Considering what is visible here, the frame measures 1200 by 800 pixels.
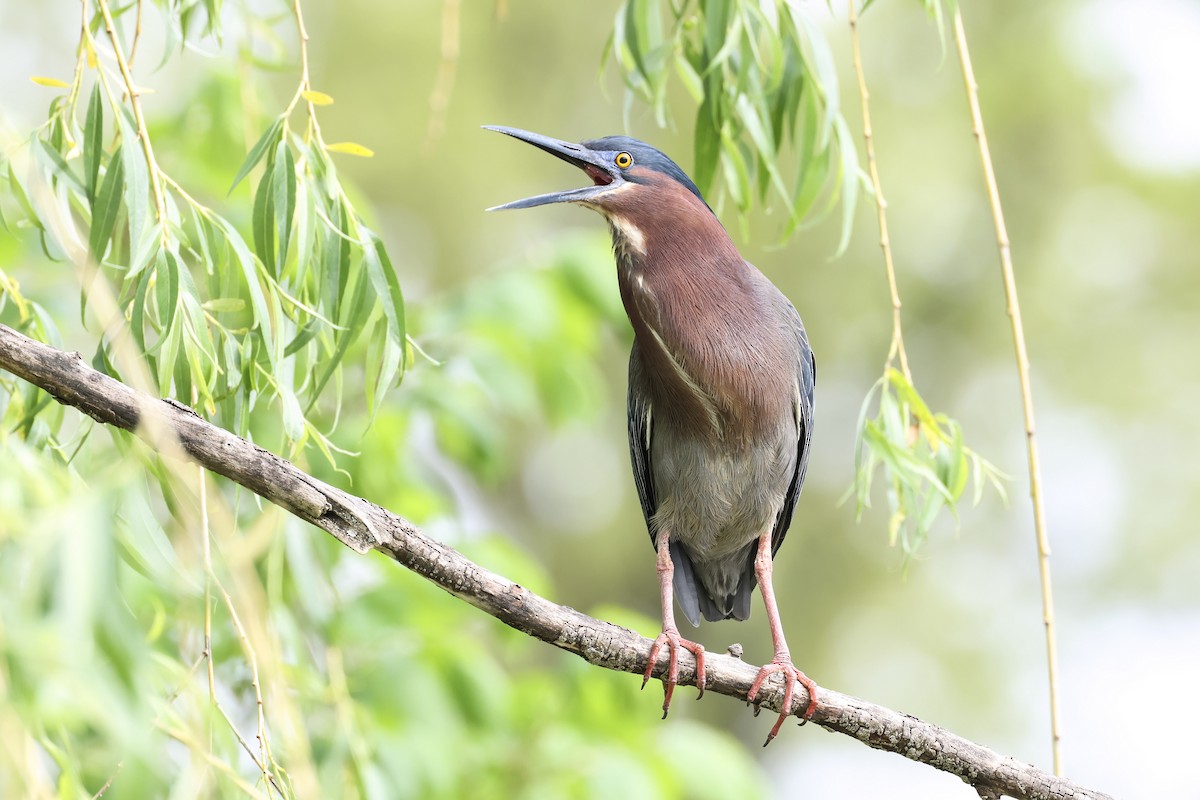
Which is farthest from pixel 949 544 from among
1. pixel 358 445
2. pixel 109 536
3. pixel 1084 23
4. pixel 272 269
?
pixel 109 536

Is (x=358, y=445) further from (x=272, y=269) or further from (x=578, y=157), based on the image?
(x=272, y=269)

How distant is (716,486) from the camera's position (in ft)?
10.3

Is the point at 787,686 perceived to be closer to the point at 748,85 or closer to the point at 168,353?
the point at 748,85

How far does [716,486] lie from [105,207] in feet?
5.85

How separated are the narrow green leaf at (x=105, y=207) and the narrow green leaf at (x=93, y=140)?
0.05 metres

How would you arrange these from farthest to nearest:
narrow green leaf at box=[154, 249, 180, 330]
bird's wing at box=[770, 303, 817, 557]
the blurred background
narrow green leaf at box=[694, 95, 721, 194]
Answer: the blurred background, bird's wing at box=[770, 303, 817, 557], narrow green leaf at box=[694, 95, 721, 194], narrow green leaf at box=[154, 249, 180, 330]

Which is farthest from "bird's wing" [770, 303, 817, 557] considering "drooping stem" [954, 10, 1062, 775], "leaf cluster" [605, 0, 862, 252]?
"drooping stem" [954, 10, 1062, 775]

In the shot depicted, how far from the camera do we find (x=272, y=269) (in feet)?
6.58

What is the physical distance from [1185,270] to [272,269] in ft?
29.4

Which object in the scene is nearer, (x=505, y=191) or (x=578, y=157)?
(x=578, y=157)

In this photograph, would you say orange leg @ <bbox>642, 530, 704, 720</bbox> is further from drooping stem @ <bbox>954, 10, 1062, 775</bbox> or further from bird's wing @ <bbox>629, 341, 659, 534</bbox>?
drooping stem @ <bbox>954, 10, 1062, 775</bbox>

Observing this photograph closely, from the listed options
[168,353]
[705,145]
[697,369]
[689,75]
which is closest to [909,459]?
[697,369]

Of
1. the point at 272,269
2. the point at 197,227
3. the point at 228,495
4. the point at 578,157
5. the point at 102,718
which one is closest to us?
the point at 102,718

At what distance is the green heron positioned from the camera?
2867mm
